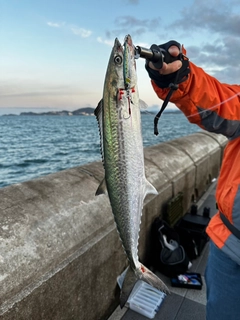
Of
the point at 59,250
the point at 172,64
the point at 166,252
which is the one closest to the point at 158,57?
the point at 172,64

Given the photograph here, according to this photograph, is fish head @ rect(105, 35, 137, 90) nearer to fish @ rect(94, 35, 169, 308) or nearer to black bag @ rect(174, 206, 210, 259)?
fish @ rect(94, 35, 169, 308)

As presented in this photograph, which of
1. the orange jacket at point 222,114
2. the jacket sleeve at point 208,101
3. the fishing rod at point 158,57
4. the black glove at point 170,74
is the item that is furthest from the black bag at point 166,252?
the black glove at point 170,74

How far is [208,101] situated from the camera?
2.16 m

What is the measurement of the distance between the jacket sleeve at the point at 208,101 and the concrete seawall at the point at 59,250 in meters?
1.56

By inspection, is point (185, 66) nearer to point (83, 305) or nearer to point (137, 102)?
point (137, 102)

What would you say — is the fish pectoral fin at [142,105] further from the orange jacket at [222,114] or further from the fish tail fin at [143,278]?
the fish tail fin at [143,278]

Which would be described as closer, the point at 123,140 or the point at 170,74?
the point at 123,140

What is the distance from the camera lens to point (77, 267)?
2.94 meters

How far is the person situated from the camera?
210cm

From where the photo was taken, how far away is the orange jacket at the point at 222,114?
7.07ft

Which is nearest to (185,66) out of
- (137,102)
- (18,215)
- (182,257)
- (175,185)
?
(137,102)

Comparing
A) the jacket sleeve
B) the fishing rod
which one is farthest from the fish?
the jacket sleeve

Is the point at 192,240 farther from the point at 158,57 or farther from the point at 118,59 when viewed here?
the point at 118,59

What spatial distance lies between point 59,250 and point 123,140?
4.83 ft
